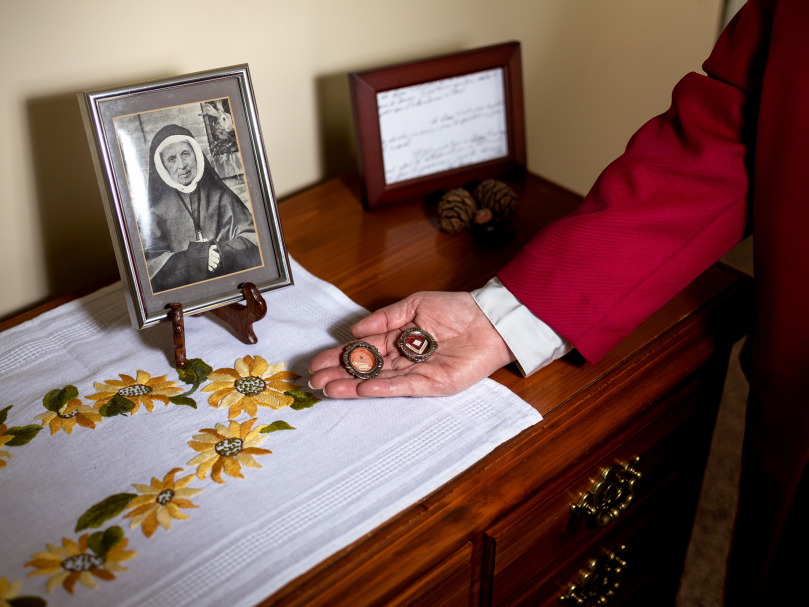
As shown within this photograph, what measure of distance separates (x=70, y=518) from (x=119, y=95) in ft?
1.44

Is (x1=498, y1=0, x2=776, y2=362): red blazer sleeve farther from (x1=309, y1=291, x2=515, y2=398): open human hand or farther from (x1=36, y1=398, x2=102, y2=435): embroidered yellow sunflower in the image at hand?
(x1=36, y1=398, x2=102, y2=435): embroidered yellow sunflower

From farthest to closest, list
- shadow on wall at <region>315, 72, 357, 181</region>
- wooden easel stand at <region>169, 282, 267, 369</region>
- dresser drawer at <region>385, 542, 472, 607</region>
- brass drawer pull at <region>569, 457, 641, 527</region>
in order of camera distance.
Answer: shadow on wall at <region>315, 72, 357, 181</region>, brass drawer pull at <region>569, 457, 641, 527</region>, wooden easel stand at <region>169, 282, 267, 369</region>, dresser drawer at <region>385, 542, 472, 607</region>

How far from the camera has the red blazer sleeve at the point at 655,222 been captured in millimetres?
808

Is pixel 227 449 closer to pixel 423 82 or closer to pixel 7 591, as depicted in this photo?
pixel 7 591

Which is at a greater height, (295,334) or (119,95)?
(119,95)

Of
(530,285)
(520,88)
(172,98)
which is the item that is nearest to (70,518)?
(172,98)

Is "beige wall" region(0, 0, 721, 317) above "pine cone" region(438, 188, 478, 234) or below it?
above

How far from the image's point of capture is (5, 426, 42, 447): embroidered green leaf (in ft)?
2.39

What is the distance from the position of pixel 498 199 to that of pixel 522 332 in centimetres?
37

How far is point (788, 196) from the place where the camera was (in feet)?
2.49

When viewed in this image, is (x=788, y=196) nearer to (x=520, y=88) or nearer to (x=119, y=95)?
(x=520, y=88)

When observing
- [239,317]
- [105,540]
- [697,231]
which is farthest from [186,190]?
[697,231]

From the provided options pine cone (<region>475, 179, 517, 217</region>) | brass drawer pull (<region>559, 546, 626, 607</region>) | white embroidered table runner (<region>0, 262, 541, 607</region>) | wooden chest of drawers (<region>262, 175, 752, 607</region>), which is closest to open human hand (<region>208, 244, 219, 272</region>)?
white embroidered table runner (<region>0, 262, 541, 607</region>)

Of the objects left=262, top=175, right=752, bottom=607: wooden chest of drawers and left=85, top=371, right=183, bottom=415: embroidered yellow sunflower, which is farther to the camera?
left=85, top=371, right=183, bottom=415: embroidered yellow sunflower
